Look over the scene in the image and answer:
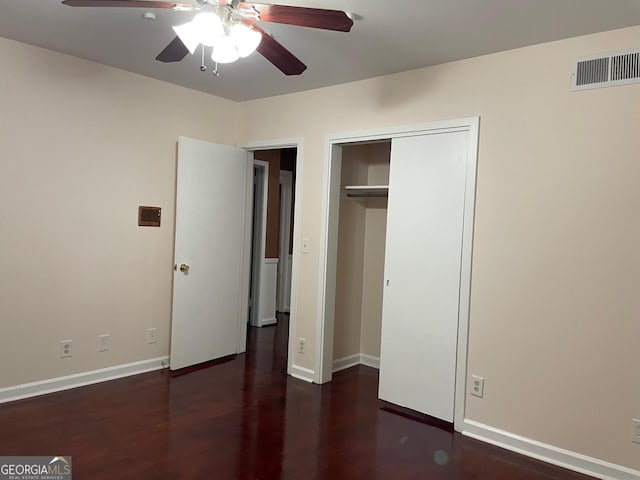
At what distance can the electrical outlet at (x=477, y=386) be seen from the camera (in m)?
3.06

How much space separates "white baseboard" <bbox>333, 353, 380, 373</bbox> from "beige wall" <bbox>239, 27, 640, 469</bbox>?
1.45 meters

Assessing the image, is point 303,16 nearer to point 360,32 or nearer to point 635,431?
point 360,32

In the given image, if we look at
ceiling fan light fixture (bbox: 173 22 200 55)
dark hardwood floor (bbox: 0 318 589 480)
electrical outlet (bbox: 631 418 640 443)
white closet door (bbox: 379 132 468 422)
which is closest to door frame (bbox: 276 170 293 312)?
dark hardwood floor (bbox: 0 318 589 480)

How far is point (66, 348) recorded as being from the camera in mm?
3566

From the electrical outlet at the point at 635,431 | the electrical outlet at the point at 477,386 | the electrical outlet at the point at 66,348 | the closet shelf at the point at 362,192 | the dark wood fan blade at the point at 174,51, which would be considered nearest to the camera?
the dark wood fan blade at the point at 174,51

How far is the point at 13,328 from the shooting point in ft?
10.8

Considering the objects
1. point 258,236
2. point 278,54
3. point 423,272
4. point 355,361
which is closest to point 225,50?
point 278,54

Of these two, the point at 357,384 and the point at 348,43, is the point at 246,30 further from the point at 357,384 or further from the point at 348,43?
the point at 357,384

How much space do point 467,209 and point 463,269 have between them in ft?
1.35

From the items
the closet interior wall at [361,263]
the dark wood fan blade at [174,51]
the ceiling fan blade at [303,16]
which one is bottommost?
the closet interior wall at [361,263]

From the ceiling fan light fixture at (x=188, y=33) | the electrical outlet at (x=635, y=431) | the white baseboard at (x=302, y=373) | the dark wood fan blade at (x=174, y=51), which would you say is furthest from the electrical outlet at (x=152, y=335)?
the electrical outlet at (x=635, y=431)

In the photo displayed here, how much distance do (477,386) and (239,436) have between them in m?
1.60

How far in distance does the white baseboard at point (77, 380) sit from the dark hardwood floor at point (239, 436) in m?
0.08

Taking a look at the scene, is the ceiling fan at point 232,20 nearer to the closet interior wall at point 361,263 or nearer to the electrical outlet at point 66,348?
the closet interior wall at point 361,263
